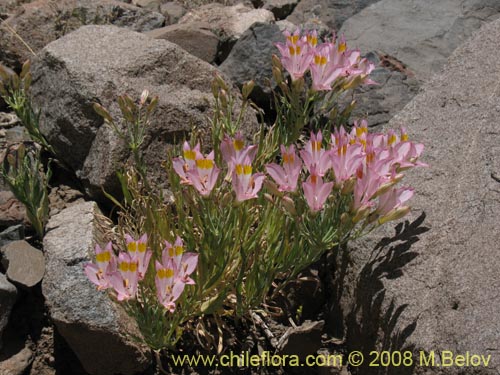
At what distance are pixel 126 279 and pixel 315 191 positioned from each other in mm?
786

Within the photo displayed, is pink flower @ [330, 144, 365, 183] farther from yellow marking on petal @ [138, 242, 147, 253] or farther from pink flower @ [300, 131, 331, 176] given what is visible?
yellow marking on petal @ [138, 242, 147, 253]

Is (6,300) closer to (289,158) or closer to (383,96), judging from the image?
(289,158)

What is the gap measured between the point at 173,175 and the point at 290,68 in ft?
2.48

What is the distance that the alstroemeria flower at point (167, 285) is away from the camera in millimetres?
2490

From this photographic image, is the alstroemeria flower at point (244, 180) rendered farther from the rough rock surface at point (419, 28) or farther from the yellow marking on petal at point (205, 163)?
the rough rock surface at point (419, 28)

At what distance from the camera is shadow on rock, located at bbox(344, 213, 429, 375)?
286 cm

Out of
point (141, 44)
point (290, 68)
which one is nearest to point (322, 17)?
point (141, 44)

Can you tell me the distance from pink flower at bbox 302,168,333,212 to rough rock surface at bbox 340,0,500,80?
2.42m

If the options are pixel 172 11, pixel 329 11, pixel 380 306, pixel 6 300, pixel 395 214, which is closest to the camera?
pixel 395 214

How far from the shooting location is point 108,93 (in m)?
3.77

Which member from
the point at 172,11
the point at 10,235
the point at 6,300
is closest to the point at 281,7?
the point at 172,11

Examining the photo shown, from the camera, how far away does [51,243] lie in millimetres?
3256

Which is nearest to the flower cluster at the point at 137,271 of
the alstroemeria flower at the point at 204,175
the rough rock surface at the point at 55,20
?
the alstroemeria flower at the point at 204,175

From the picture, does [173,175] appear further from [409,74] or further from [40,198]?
[409,74]
